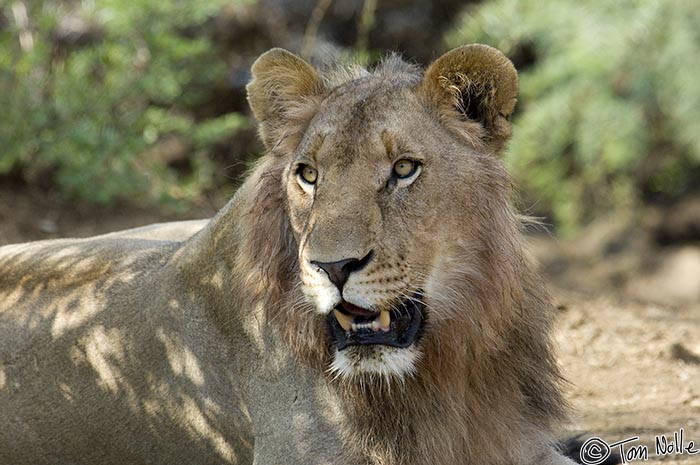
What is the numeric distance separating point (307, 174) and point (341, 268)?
0.59 metres

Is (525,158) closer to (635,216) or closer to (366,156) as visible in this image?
(635,216)

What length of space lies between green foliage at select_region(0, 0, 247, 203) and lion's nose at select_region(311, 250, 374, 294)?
5.82 meters

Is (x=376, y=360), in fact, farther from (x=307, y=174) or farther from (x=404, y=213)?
(x=307, y=174)

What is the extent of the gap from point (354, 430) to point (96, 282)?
5.00ft

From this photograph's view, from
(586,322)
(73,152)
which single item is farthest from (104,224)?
(586,322)

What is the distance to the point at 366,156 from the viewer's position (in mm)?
3699

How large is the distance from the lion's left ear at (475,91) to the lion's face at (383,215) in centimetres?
3

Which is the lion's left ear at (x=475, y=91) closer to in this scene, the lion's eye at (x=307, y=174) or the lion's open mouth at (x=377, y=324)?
the lion's eye at (x=307, y=174)

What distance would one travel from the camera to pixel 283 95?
14.0 feet

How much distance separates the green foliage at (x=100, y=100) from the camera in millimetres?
8969

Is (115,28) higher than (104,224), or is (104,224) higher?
(115,28)
